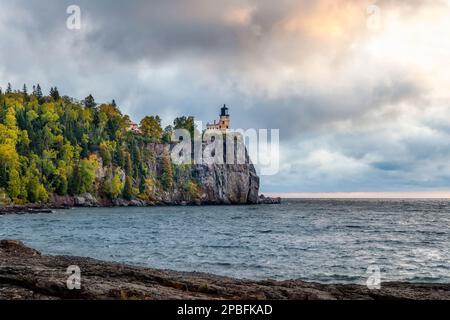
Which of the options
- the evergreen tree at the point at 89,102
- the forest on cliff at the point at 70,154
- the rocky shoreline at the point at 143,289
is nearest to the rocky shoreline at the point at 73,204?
the forest on cliff at the point at 70,154

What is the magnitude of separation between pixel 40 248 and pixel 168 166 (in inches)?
6069

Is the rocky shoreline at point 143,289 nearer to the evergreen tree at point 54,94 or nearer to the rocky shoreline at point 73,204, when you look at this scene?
the rocky shoreline at point 73,204

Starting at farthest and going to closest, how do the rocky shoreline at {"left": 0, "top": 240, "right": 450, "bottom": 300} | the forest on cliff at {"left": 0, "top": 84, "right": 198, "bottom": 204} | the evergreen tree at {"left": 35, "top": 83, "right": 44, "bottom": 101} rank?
the evergreen tree at {"left": 35, "top": 83, "right": 44, "bottom": 101} < the forest on cliff at {"left": 0, "top": 84, "right": 198, "bottom": 204} < the rocky shoreline at {"left": 0, "top": 240, "right": 450, "bottom": 300}

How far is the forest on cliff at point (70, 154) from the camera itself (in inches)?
5133

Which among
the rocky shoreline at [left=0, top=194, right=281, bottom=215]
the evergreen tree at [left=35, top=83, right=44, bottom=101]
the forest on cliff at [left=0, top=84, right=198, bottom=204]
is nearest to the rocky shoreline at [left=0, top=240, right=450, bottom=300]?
the rocky shoreline at [left=0, top=194, right=281, bottom=215]

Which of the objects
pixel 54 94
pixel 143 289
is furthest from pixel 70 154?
pixel 143 289

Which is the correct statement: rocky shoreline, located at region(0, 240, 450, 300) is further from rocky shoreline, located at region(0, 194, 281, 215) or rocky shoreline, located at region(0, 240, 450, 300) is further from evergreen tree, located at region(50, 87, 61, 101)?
evergreen tree, located at region(50, 87, 61, 101)

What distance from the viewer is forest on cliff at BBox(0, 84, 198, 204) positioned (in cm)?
13038

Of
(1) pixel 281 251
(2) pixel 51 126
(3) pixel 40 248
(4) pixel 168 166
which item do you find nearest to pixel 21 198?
(2) pixel 51 126

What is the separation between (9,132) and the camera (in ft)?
441

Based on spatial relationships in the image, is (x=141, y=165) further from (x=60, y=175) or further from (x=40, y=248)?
(x=40, y=248)

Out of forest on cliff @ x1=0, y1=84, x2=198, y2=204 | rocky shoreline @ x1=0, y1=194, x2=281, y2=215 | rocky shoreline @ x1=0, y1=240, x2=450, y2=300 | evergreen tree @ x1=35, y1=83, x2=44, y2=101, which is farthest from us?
evergreen tree @ x1=35, y1=83, x2=44, y2=101

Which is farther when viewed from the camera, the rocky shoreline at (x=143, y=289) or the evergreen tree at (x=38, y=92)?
the evergreen tree at (x=38, y=92)

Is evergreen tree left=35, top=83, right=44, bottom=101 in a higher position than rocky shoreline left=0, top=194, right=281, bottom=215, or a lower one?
higher
